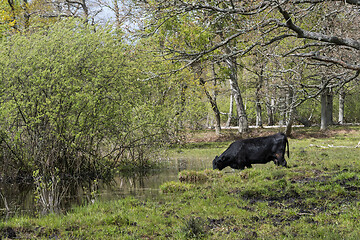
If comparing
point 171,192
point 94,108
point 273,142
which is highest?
point 94,108

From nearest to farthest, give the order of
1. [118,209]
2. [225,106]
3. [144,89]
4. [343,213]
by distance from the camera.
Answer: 1. [343,213]
2. [118,209]
3. [144,89]
4. [225,106]

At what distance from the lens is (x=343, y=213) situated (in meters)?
7.66

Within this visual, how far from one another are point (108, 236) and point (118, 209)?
92.1 inches

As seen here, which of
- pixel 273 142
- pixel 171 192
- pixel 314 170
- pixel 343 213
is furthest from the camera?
pixel 273 142

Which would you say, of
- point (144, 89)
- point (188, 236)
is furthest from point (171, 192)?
point (144, 89)

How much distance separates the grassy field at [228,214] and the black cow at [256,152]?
1.85m

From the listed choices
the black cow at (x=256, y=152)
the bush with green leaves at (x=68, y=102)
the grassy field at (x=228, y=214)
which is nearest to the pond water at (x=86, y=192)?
the bush with green leaves at (x=68, y=102)

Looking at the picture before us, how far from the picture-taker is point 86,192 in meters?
12.7

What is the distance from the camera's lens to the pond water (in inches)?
427

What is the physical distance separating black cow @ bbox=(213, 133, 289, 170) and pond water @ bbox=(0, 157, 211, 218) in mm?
2382

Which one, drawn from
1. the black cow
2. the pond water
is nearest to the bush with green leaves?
the pond water

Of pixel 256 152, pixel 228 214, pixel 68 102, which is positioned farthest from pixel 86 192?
pixel 256 152

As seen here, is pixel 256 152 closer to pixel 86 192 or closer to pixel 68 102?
pixel 86 192

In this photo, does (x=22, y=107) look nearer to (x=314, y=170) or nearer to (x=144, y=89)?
(x=144, y=89)
